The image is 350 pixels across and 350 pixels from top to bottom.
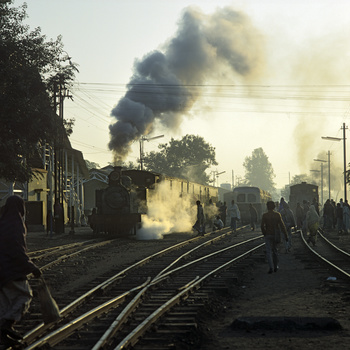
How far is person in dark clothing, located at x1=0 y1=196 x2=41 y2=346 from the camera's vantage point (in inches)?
251

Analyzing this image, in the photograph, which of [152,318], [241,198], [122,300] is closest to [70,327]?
[152,318]

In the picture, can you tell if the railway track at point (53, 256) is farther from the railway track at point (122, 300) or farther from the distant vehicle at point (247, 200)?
the distant vehicle at point (247, 200)

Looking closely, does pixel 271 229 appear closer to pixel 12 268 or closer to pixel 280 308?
pixel 280 308

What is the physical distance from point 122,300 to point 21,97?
43.2ft

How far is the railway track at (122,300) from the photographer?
6949mm

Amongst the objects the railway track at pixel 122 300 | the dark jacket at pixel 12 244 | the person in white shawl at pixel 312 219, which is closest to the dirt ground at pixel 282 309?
the railway track at pixel 122 300

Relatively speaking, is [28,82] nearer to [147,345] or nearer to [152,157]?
[147,345]

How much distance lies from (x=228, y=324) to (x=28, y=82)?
50.5ft

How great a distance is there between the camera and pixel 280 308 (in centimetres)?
918

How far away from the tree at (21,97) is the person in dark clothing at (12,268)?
14.6 meters

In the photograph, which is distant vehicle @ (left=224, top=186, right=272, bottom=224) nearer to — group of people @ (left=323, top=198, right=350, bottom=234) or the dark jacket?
group of people @ (left=323, top=198, right=350, bottom=234)

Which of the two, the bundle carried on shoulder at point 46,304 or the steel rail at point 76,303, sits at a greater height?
the bundle carried on shoulder at point 46,304

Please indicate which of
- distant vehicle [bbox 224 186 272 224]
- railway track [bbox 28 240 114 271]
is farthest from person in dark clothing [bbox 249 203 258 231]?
distant vehicle [bbox 224 186 272 224]

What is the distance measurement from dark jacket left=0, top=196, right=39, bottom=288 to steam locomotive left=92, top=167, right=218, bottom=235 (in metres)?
19.5
